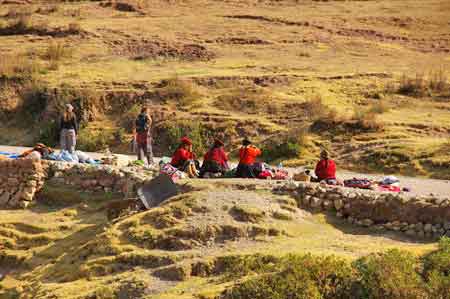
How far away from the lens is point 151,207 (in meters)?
15.0

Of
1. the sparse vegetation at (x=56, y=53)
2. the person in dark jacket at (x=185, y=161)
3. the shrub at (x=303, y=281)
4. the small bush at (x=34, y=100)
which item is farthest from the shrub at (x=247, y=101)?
the shrub at (x=303, y=281)

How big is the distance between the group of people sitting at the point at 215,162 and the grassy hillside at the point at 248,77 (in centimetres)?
510

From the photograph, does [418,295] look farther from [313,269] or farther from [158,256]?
[158,256]

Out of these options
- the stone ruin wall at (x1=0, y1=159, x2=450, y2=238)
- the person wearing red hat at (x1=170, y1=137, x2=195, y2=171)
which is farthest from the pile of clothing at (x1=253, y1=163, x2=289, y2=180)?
the stone ruin wall at (x1=0, y1=159, x2=450, y2=238)

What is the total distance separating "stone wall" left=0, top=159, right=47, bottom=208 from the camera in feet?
58.0

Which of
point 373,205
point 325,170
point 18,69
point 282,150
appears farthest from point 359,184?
point 18,69

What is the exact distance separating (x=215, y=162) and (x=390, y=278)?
20.7ft

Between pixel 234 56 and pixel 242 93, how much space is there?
5397 mm

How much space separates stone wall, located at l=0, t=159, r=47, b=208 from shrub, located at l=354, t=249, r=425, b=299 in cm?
800

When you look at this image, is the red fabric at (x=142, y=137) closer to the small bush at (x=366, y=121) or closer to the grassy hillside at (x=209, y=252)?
the grassy hillside at (x=209, y=252)

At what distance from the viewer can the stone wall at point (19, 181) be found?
58.0 ft

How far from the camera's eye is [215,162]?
16906 millimetres

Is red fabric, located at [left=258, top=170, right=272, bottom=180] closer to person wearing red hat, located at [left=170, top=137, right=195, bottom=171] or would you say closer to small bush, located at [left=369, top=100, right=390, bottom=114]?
person wearing red hat, located at [left=170, top=137, right=195, bottom=171]

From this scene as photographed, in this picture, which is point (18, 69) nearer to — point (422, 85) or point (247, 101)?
point (247, 101)
